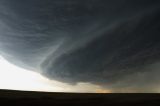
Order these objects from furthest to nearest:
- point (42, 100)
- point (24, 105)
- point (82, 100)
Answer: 1. point (82, 100)
2. point (42, 100)
3. point (24, 105)

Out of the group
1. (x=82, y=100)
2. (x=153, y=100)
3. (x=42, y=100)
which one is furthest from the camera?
(x=153, y=100)

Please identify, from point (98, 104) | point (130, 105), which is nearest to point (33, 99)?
point (98, 104)

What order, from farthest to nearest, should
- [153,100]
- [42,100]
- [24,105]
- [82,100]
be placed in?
[153,100] → [82,100] → [42,100] → [24,105]

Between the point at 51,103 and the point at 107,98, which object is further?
the point at 107,98

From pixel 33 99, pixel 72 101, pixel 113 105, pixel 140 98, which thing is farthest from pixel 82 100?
pixel 140 98

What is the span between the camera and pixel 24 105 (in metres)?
1.90

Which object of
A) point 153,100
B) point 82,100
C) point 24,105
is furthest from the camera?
point 153,100

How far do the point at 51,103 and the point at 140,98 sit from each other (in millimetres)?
1150

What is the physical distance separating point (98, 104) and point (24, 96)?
795mm

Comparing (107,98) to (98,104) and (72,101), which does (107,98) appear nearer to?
(98,104)

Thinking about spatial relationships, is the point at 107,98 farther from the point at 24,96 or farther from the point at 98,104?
the point at 24,96

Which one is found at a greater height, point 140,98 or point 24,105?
point 140,98

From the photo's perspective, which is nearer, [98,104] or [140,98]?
[98,104]

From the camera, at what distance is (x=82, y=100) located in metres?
2.19
